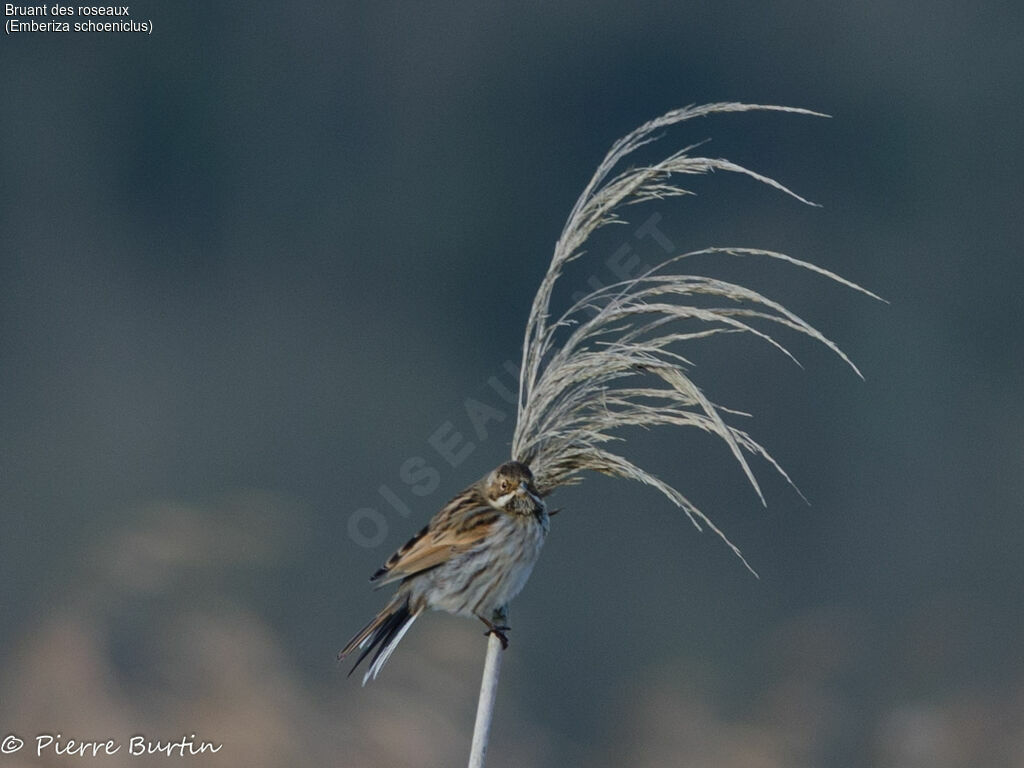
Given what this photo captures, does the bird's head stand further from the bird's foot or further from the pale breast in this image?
the bird's foot

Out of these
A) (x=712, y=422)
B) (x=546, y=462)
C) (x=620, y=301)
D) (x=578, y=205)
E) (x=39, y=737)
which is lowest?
(x=39, y=737)

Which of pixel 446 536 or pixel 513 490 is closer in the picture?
pixel 513 490

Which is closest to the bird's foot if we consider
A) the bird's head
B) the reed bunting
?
the reed bunting

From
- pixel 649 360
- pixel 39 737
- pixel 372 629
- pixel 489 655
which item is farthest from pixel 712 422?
pixel 39 737

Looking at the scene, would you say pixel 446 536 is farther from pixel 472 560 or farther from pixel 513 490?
pixel 513 490

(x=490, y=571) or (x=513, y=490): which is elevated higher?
(x=513, y=490)

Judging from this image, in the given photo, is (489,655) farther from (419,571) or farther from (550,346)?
(550,346)

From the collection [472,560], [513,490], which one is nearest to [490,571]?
[472,560]
